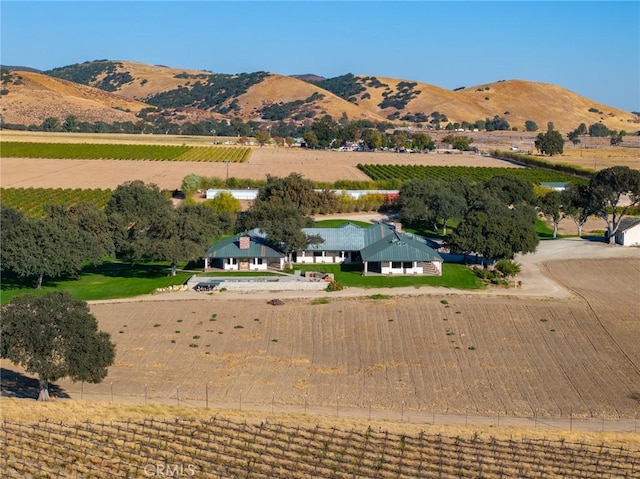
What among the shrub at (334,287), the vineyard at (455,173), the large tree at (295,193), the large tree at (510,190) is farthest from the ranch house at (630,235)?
the vineyard at (455,173)

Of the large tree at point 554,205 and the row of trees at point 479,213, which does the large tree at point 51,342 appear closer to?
the row of trees at point 479,213

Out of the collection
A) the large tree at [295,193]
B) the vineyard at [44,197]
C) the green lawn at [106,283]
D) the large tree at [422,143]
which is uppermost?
the large tree at [422,143]

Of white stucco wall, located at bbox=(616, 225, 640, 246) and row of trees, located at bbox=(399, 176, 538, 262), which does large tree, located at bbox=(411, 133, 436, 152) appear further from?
white stucco wall, located at bbox=(616, 225, 640, 246)

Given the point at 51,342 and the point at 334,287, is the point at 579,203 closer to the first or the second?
the point at 334,287

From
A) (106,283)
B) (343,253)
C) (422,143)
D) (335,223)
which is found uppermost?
(422,143)

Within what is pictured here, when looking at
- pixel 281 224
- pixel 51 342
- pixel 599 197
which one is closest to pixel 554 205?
pixel 599 197
